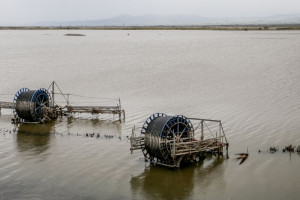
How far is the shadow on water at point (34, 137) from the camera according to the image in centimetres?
2617

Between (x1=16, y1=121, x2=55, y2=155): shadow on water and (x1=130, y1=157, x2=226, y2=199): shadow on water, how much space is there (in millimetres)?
7848

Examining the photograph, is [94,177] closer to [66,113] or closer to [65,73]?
[66,113]

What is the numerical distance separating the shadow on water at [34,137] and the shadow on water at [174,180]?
785cm

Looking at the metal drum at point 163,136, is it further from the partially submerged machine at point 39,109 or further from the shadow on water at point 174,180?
the partially submerged machine at point 39,109

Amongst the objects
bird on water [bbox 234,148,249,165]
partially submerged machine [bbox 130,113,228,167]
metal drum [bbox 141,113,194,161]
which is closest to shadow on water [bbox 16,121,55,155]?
partially submerged machine [bbox 130,113,228,167]

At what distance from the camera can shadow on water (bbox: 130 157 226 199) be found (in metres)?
19.5

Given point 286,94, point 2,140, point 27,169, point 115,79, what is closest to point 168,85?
point 115,79

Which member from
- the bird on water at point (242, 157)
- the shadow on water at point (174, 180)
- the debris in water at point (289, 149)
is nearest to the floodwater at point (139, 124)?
the shadow on water at point (174, 180)

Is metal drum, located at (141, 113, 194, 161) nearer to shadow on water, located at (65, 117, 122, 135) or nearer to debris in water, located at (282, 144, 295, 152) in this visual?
debris in water, located at (282, 144, 295, 152)

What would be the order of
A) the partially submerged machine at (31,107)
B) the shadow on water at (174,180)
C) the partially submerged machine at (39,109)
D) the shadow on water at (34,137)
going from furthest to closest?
the partially submerged machine at (39,109) → the partially submerged machine at (31,107) → the shadow on water at (34,137) → the shadow on water at (174,180)

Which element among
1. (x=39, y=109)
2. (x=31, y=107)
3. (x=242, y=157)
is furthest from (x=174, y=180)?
(x=39, y=109)

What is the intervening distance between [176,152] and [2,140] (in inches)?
501

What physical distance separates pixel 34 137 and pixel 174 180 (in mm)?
12317

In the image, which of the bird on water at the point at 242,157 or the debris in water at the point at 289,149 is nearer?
the bird on water at the point at 242,157
